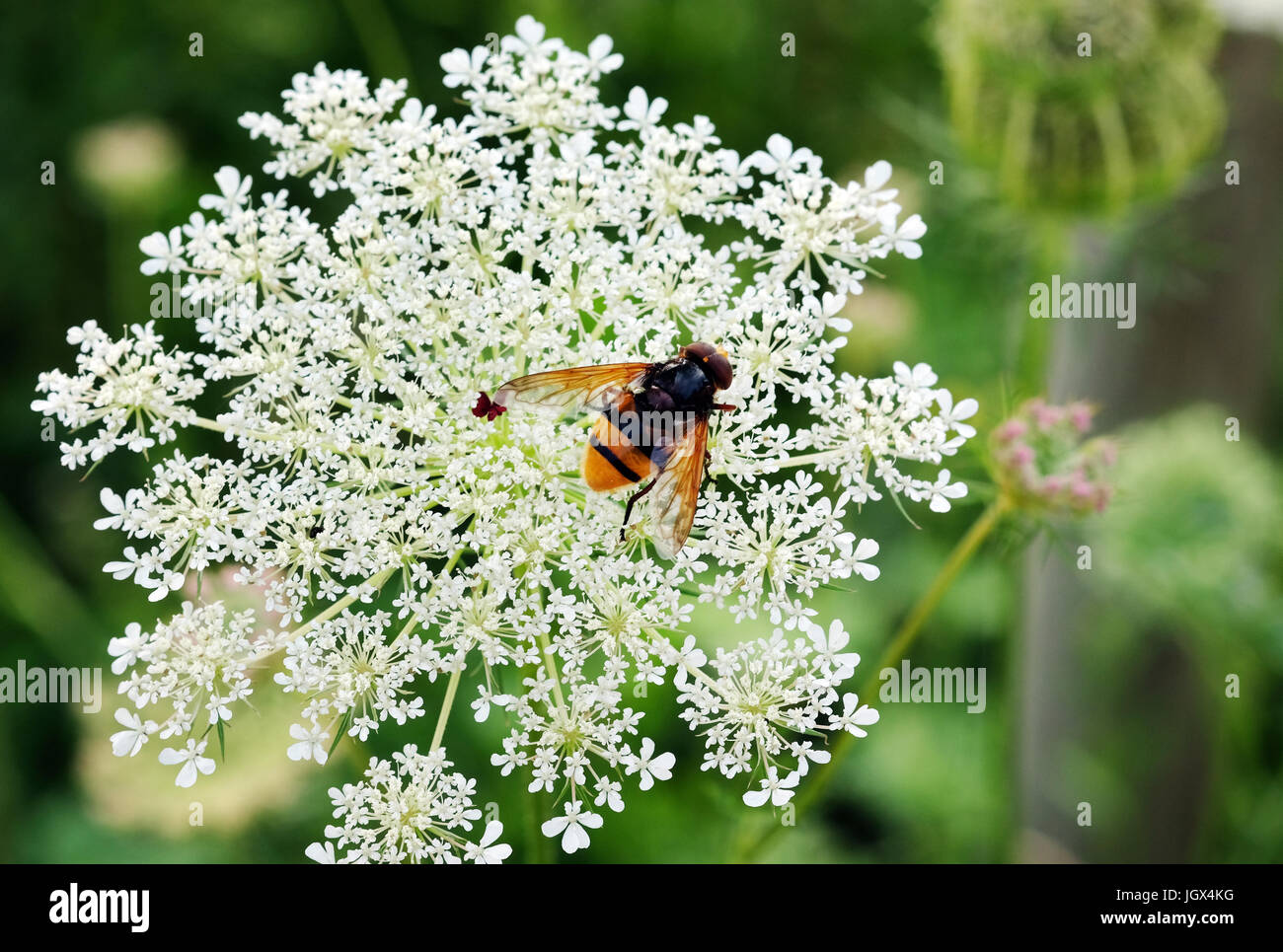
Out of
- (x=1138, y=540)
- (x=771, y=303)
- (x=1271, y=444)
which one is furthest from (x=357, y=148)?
(x=1271, y=444)

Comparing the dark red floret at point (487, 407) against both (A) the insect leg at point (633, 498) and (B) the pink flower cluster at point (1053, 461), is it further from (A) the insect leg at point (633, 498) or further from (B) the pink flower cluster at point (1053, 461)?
(B) the pink flower cluster at point (1053, 461)

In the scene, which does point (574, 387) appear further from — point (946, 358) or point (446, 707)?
point (946, 358)

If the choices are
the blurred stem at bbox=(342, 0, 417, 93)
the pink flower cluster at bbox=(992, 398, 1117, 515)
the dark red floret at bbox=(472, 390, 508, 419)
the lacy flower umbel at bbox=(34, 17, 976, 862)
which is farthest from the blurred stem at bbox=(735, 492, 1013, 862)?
the blurred stem at bbox=(342, 0, 417, 93)

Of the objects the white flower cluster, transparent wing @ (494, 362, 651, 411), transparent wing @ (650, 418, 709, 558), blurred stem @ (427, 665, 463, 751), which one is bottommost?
the white flower cluster

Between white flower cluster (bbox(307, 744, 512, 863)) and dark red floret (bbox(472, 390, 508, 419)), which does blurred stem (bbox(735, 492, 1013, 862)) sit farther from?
dark red floret (bbox(472, 390, 508, 419))

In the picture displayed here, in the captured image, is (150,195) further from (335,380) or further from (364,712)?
(364,712)

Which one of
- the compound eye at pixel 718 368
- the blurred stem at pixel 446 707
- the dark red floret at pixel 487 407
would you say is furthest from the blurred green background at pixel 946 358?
the dark red floret at pixel 487 407
